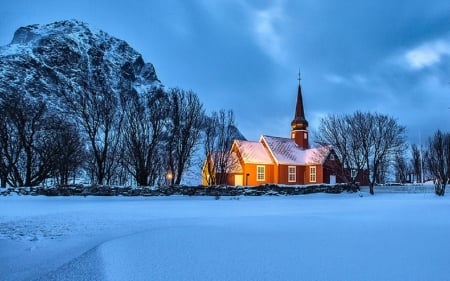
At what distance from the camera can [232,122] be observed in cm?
4356

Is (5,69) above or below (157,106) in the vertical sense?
above

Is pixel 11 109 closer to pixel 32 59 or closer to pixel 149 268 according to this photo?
pixel 149 268

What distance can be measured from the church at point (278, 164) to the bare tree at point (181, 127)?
31.4 feet

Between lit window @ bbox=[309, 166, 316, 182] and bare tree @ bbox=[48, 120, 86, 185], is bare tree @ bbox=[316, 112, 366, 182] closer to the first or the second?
lit window @ bbox=[309, 166, 316, 182]

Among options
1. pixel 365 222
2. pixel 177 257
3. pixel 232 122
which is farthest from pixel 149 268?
pixel 232 122

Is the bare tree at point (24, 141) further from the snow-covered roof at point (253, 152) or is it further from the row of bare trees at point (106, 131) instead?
the snow-covered roof at point (253, 152)

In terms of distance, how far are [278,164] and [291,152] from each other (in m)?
3.85

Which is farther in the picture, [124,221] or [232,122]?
[232,122]

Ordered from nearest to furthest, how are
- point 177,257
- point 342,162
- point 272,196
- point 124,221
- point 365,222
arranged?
point 177,257 < point 365,222 < point 124,221 < point 272,196 < point 342,162

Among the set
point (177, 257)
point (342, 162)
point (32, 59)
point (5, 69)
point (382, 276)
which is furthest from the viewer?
point (32, 59)

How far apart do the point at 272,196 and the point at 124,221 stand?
1934cm

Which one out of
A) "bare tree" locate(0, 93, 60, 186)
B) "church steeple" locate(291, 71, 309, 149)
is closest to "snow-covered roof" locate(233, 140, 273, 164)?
"church steeple" locate(291, 71, 309, 149)

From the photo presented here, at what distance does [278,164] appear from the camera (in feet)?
161

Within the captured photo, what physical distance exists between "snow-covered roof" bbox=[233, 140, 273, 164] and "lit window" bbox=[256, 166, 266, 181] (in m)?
0.80
